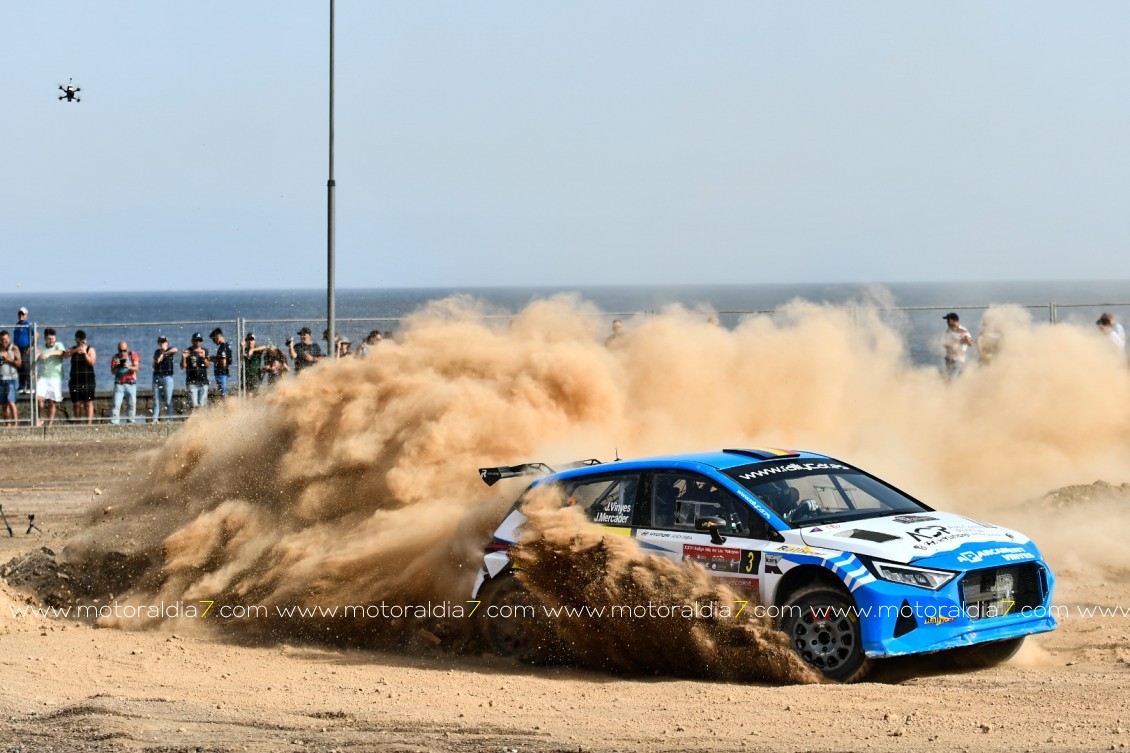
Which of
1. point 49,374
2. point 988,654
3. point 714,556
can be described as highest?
point 49,374

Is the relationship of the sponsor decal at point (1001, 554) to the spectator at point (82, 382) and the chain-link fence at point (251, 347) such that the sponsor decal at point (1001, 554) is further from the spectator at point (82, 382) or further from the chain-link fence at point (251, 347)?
the spectator at point (82, 382)

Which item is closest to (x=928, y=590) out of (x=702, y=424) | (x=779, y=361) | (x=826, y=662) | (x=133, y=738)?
(x=826, y=662)

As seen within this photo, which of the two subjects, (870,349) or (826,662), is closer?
(826,662)

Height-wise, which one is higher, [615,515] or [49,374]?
[49,374]

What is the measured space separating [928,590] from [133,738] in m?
4.72

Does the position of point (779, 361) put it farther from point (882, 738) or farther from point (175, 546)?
point (882, 738)

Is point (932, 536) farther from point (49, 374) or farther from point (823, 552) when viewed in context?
point (49, 374)

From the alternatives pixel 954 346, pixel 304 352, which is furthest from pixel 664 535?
pixel 304 352

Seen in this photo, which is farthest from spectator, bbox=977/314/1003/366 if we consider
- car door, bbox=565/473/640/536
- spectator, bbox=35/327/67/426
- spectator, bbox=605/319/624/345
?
spectator, bbox=35/327/67/426

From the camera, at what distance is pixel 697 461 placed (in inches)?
364

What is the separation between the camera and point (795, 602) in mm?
8273

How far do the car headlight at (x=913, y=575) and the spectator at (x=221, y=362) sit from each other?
53.5ft

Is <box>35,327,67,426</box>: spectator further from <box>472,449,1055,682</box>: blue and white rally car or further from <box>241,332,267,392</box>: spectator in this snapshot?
<box>472,449,1055,682</box>: blue and white rally car

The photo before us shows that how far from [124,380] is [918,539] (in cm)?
1803
